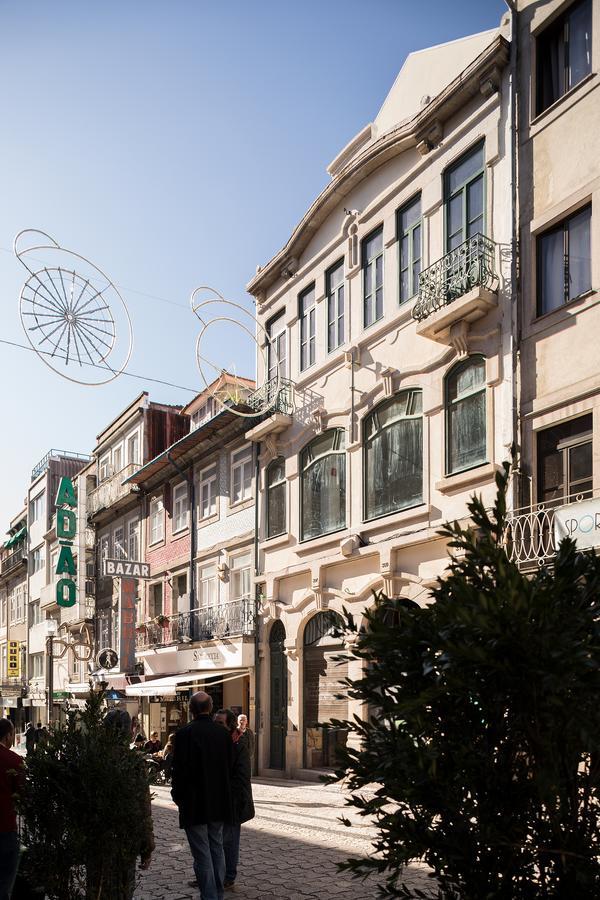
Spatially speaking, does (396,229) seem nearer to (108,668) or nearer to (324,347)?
(324,347)

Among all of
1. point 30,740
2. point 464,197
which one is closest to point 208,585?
point 30,740

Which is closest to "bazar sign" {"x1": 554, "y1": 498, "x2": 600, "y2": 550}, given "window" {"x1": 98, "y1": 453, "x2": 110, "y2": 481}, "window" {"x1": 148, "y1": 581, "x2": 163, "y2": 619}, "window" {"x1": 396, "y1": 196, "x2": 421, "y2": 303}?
"window" {"x1": 396, "y1": 196, "x2": 421, "y2": 303}

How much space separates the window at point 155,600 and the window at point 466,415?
16.6 meters

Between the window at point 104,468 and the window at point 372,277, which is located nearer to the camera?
the window at point 372,277

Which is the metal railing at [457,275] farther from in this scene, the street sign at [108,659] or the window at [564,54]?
the street sign at [108,659]

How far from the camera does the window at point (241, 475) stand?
24.9 meters

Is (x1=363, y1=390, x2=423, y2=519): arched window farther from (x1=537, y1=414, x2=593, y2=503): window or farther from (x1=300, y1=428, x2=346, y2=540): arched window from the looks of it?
(x1=537, y1=414, x2=593, y2=503): window

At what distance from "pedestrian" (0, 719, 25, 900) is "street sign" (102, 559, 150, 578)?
24.5m

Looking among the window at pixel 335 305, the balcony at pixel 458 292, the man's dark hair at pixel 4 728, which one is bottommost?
the man's dark hair at pixel 4 728

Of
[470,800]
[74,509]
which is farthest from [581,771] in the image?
[74,509]

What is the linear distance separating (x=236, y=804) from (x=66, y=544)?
31687 millimetres

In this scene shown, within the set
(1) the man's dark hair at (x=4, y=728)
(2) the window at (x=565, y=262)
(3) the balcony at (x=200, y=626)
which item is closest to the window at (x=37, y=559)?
(3) the balcony at (x=200, y=626)

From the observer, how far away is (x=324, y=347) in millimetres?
21828

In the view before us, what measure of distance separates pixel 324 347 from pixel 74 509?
2155 centimetres
